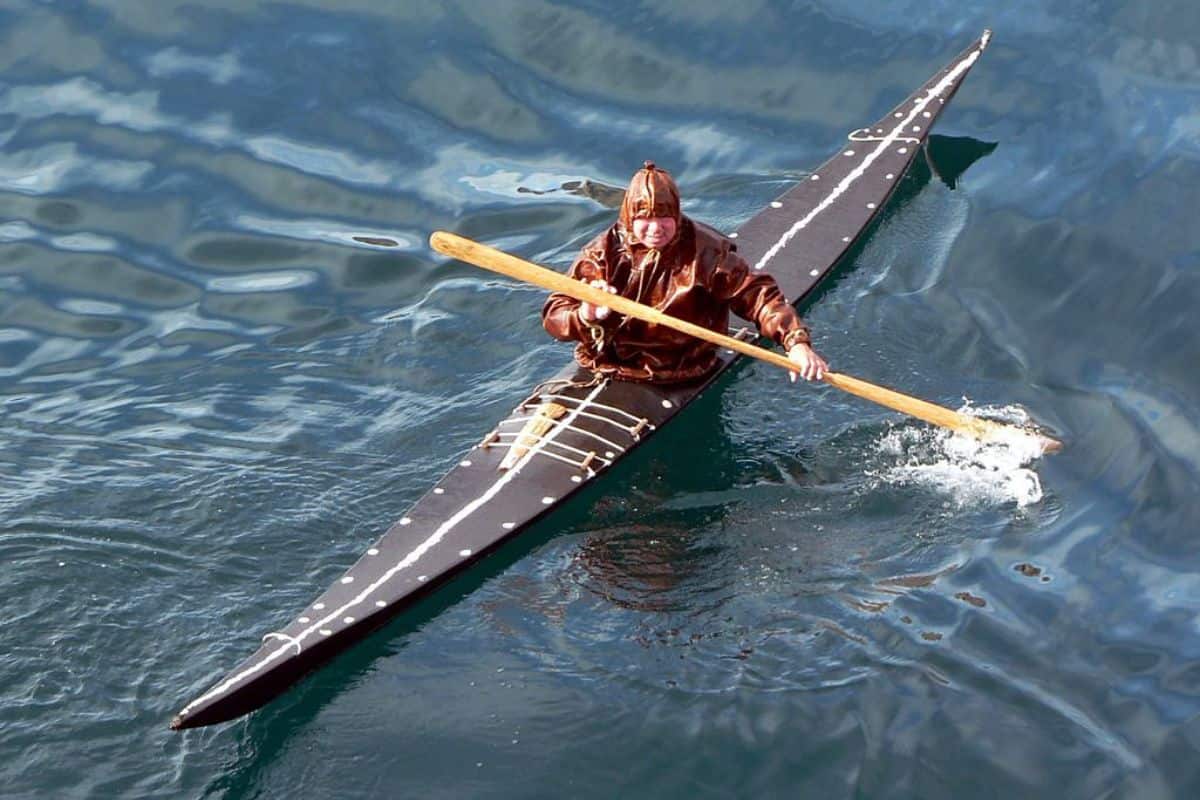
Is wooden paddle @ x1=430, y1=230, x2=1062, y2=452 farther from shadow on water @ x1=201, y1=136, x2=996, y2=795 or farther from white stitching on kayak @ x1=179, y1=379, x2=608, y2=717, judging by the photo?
white stitching on kayak @ x1=179, y1=379, x2=608, y2=717

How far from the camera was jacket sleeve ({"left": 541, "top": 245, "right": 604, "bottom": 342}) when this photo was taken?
30.2ft

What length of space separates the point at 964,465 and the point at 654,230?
1950mm

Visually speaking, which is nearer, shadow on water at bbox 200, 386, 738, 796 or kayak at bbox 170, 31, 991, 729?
shadow on water at bbox 200, 386, 738, 796

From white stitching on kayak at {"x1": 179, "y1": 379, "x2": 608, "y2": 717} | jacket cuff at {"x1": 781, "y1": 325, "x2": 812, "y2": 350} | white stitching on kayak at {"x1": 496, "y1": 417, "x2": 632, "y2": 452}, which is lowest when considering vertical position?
white stitching on kayak at {"x1": 179, "y1": 379, "x2": 608, "y2": 717}

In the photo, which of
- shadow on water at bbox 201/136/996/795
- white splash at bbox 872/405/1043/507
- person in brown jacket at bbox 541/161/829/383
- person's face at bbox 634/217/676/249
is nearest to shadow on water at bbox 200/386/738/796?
shadow on water at bbox 201/136/996/795

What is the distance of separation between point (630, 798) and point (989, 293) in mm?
4799

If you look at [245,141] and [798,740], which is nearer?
[798,740]

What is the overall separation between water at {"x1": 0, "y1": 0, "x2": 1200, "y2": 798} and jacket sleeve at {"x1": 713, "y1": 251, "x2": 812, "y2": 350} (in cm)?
73

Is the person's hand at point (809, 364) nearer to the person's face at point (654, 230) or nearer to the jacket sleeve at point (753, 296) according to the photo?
the jacket sleeve at point (753, 296)

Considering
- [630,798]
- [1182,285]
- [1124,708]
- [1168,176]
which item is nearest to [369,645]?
[630,798]

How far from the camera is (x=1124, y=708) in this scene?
7.66 metres

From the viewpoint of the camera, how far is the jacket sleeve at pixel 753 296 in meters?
9.05

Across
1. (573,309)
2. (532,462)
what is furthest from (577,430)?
(573,309)

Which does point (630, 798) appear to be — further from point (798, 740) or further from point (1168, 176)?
point (1168, 176)
